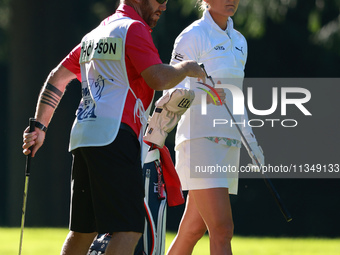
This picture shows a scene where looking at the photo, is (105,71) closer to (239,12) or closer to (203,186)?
(203,186)

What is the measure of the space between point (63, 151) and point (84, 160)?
493 inches

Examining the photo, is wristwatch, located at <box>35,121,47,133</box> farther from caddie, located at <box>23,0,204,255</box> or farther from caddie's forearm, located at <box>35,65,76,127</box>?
caddie, located at <box>23,0,204,255</box>

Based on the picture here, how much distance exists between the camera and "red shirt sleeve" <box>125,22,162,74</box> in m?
4.03

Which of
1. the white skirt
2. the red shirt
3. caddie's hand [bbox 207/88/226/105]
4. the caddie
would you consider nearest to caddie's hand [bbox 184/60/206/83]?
the caddie

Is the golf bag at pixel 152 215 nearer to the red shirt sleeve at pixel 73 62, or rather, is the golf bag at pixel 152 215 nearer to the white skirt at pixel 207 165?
the white skirt at pixel 207 165

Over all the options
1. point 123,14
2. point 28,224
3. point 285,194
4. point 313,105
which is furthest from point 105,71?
point 285,194

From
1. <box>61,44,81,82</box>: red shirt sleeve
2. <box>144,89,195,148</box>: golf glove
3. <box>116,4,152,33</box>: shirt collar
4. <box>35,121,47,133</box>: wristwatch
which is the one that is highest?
<box>116,4,152,33</box>: shirt collar

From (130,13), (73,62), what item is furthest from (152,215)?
(130,13)

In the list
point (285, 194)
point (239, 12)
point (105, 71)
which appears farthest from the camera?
point (285, 194)

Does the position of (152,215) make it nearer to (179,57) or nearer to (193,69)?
(193,69)

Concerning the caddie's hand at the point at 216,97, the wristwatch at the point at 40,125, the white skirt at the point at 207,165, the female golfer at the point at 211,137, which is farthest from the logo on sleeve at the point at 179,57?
the wristwatch at the point at 40,125

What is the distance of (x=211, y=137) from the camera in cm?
504

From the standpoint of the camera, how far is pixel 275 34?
16984mm

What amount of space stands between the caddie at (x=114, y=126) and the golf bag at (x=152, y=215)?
0.18 metres
